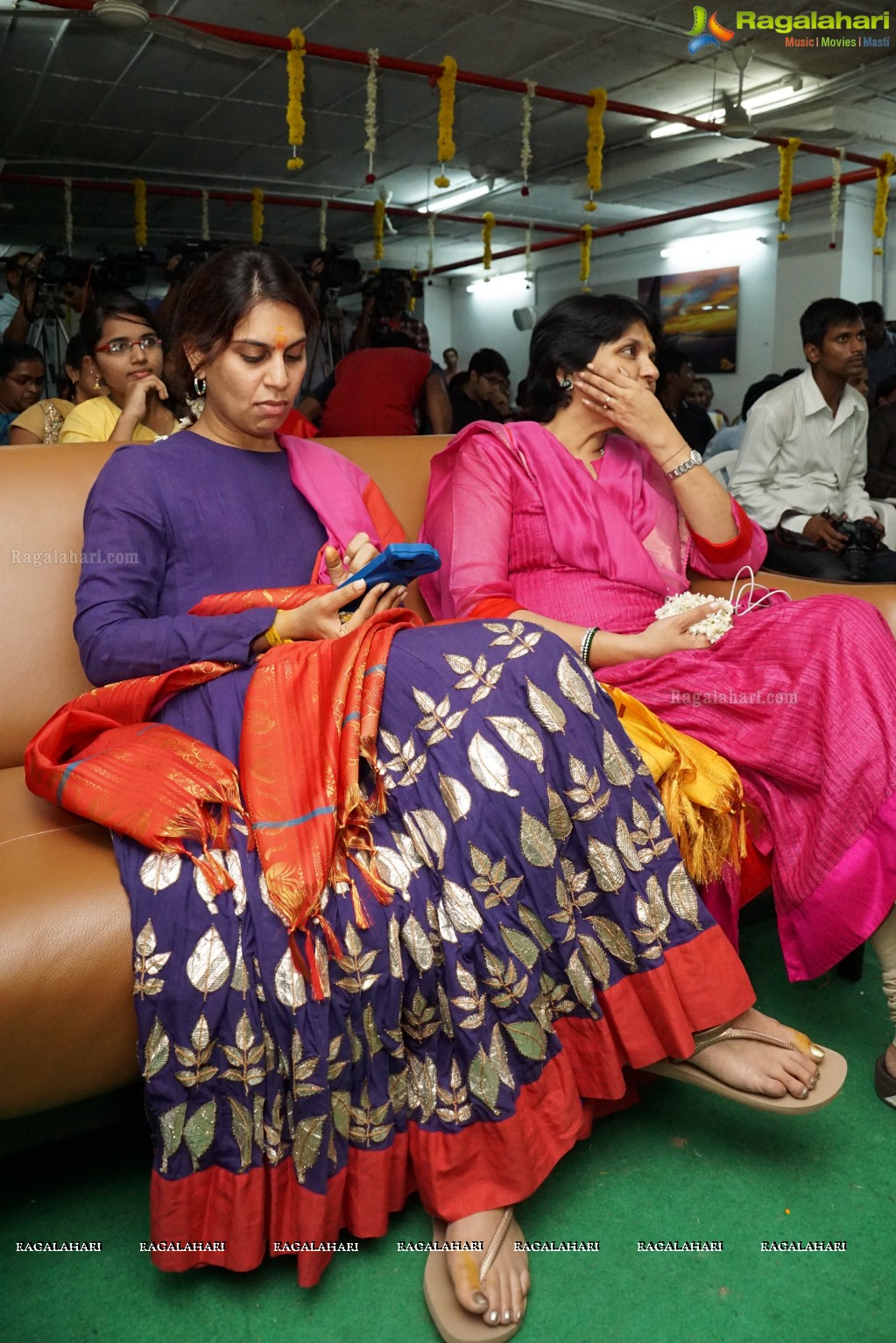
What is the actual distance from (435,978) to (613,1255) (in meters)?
0.42

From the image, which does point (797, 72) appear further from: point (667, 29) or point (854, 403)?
point (854, 403)

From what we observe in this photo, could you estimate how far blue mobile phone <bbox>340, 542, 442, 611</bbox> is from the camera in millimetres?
1452

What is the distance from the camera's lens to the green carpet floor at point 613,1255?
1.20m

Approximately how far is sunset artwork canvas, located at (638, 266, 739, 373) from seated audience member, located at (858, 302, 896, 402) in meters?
4.70

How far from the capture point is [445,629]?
4.71ft

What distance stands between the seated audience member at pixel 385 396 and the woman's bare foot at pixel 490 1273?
9.33 feet

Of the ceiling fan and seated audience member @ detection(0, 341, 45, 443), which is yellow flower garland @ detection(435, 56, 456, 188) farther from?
seated audience member @ detection(0, 341, 45, 443)

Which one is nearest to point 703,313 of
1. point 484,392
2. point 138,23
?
point 484,392

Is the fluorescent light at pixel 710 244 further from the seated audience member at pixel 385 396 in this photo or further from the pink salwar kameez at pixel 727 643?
the pink salwar kameez at pixel 727 643

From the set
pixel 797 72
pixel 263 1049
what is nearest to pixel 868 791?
pixel 263 1049

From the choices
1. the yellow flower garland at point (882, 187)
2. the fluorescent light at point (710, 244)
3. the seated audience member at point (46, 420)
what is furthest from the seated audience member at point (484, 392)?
the fluorescent light at point (710, 244)

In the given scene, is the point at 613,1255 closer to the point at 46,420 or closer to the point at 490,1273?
the point at 490,1273

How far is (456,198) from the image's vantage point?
10305 millimetres

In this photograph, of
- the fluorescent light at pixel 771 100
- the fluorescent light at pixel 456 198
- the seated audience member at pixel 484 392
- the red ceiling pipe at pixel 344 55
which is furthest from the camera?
the fluorescent light at pixel 456 198
